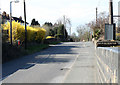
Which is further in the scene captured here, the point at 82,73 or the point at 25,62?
the point at 25,62

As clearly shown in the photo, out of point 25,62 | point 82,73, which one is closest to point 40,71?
point 82,73

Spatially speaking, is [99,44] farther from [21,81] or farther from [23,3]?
[23,3]

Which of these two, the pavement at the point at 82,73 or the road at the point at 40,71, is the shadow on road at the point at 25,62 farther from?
the pavement at the point at 82,73

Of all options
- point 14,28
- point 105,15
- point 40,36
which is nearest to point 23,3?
point 14,28

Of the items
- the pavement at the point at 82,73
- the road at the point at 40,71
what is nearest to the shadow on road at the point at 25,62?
the road at the point at 40,71

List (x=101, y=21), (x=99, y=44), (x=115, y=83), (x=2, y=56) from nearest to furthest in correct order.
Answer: (x=115, y=83) < (x=99, y=44) < (x=2, y=56) < (x=101, y=21)

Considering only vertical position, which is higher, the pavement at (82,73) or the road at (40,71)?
the pavement at (82,73)

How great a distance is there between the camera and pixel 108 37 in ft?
57.9

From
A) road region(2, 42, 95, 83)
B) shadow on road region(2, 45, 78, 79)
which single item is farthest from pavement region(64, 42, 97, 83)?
shadow on road region(2, 45, 78, 79)

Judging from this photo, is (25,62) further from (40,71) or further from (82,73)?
(82,73)

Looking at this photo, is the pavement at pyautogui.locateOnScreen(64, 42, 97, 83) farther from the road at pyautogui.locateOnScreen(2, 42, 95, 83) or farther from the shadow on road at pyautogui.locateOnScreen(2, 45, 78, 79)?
the shadow on road at pyautogui.locateOnScreen(2, 45, 78, 79)

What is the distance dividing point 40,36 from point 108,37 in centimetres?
2758

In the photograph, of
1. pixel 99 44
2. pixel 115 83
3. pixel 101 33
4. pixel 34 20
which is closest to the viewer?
pixel 115 83

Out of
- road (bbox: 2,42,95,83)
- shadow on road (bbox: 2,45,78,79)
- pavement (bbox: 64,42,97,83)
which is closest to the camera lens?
pavement (bbox: 64,42,97,83)
